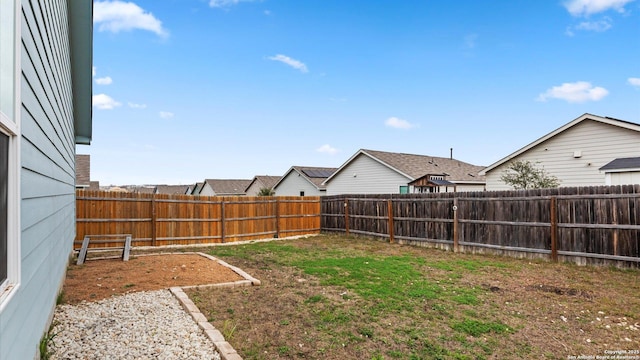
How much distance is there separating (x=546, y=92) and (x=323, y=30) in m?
11.7

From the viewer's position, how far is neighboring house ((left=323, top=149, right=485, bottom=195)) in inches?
770

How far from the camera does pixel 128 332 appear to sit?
3828mm

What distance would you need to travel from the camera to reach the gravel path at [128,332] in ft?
11.0

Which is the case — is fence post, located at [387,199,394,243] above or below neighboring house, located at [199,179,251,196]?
below

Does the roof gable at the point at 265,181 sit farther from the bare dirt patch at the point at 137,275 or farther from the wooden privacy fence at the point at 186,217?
the bare dirt patch at the point at 137,275

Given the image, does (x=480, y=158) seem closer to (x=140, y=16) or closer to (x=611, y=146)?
(x=611, y=146)

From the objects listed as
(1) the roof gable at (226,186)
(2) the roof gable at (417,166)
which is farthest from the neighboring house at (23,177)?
(1) the roof gable at (226,186)

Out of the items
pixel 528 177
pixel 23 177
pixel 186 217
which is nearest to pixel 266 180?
pixel 186 217

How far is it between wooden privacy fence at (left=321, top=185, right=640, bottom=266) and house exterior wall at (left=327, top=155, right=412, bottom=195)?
7352mm

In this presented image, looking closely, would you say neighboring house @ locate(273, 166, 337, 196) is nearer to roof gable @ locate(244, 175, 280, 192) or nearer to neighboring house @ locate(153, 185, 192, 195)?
roof gable @ locate(244, 175, 280, 192)

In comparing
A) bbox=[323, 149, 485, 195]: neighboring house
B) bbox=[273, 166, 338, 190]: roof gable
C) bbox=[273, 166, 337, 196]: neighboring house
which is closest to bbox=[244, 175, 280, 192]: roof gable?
bbox=[273, 166, 337, 196]: neighboring house

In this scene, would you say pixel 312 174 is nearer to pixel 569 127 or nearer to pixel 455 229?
pixel 569 127

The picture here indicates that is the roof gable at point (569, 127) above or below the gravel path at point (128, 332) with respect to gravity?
above

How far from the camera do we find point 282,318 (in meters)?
4.57
